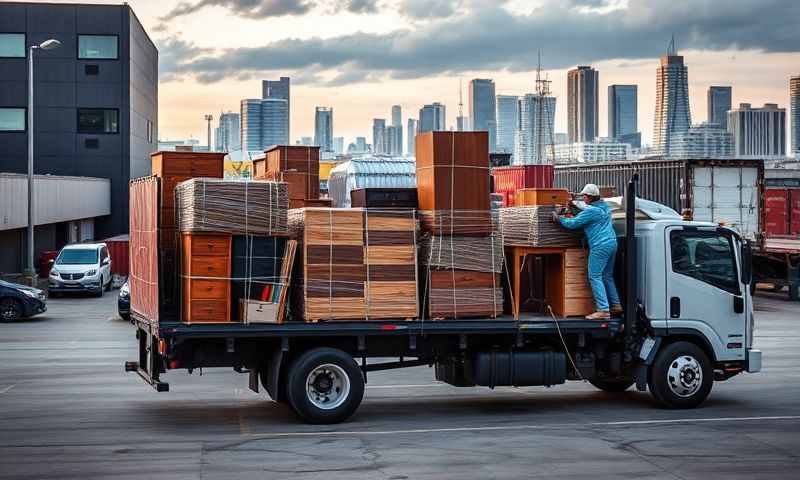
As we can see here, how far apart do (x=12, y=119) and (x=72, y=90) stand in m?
3.92

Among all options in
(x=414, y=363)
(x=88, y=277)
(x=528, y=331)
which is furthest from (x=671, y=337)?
(x=88, y=277)

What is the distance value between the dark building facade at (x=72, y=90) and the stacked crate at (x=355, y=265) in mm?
53943

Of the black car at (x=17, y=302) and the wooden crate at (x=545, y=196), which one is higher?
the wooden crate at (x=545, y=196)

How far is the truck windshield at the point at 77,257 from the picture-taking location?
4238 centimetres

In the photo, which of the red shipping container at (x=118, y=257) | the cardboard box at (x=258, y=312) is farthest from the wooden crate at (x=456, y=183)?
the red shipping container at (x=118, y=257)

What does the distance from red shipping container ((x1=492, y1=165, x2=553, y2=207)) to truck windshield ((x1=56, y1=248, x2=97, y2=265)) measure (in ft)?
50.2

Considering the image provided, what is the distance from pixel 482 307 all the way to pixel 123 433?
4.89 m

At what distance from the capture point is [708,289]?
16.0m

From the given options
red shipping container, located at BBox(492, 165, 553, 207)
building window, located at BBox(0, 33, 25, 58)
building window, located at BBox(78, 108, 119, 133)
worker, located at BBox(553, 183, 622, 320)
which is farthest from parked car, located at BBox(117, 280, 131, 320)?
building window, located at BBox(0, 33, 25, 58)

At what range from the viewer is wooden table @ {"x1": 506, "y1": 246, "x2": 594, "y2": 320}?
15.4 meters

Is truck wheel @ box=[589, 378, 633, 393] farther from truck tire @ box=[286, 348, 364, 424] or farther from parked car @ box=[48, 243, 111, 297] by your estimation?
parked car @ box=[48, 243, 111, 297]

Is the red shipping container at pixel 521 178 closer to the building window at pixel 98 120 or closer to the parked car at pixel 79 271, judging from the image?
the parked car at pixel 79 271

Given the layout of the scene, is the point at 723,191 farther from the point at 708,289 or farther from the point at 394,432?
the point at 394,432

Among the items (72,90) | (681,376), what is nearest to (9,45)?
(72,90)
